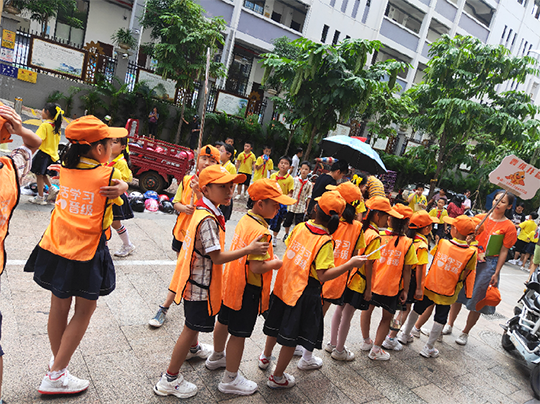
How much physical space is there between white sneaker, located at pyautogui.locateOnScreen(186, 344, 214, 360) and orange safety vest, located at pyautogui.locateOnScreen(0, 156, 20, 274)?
1687 mm

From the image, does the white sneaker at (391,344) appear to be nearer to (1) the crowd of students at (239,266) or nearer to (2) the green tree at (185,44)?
(1) the crowd of students at (239,266)

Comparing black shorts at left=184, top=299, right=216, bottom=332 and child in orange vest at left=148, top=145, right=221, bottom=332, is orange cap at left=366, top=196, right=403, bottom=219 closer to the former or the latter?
child in orange vest at left=148, top=145, right=221, bottom=332

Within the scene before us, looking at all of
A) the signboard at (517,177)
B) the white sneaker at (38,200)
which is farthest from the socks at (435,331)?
the white sneaker at (38,200)

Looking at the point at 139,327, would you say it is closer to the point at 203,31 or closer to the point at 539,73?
the point at 203,31

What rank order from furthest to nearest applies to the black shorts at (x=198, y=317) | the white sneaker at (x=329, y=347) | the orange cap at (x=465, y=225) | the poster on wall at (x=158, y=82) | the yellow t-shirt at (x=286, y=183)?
1. the poster on wall at (x=158, y=82)
2. the yellow t-shirt at (x=286, y=183)
3. the orange cap at (x=465, y=225)
4. the white sneaker at (x=329, y=347)
5. the black shorts at (x=198, y=317)

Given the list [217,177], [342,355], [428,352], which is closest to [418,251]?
[428,352]

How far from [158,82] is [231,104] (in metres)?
3.07

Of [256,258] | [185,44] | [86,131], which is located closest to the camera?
[86,131]

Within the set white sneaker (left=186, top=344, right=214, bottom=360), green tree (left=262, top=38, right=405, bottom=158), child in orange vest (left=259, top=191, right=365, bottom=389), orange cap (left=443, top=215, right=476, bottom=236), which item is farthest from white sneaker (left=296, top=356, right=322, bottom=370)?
green tree (left=262, top=38, right=405, bottom=158)

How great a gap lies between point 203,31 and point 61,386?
12.2 metres

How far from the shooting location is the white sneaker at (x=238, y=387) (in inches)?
109

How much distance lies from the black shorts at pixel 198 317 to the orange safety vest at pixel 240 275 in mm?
254

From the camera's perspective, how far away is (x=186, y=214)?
3586 mm

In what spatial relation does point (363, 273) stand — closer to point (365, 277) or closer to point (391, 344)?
point (365, 277)
